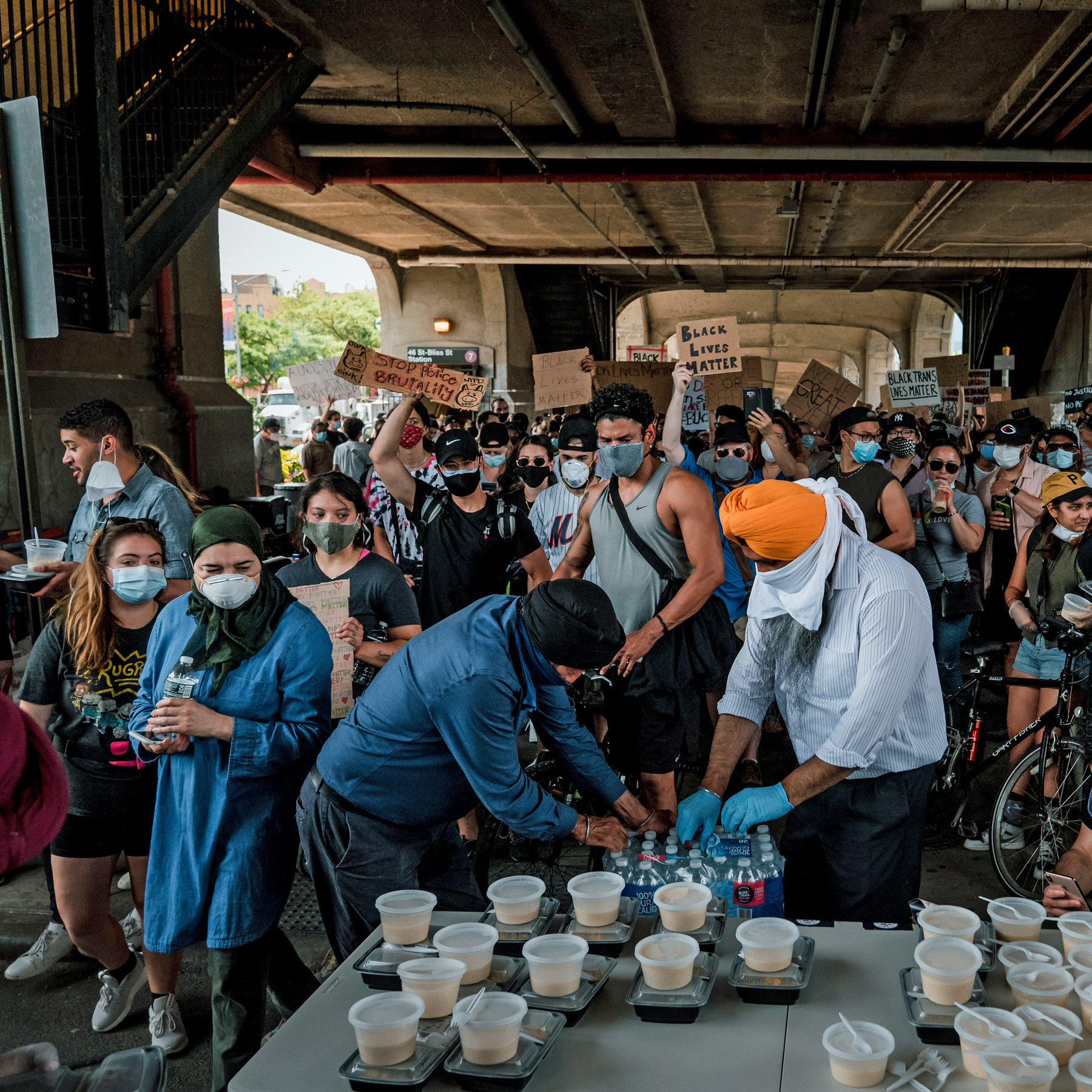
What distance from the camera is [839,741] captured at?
295 centimetres

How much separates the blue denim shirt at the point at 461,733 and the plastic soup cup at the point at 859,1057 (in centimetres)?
113

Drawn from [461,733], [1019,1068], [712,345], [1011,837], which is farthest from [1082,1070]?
[712,345]

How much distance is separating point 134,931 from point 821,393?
358 inches

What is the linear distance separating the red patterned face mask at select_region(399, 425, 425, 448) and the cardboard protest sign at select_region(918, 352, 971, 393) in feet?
35.9

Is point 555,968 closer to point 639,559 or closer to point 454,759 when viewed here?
point 454,759

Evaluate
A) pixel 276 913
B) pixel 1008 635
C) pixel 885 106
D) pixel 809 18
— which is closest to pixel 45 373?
pixel 276 913

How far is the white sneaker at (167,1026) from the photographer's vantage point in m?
3.68

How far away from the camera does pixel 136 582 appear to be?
3.74 meters

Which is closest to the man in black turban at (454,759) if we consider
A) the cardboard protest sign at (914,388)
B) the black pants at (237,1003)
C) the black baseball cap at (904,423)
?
the black pants at (237,1003)

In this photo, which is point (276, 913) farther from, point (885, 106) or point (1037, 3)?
point (885, 106)

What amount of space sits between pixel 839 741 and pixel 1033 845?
9.37 feet

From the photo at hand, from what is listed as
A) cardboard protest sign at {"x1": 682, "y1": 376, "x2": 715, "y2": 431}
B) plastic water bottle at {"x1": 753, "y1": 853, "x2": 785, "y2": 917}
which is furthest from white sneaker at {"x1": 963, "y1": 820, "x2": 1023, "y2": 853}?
cardboard protest sign at {"x1": 682, "y1": 376, "x2": 715, "y2": 431}

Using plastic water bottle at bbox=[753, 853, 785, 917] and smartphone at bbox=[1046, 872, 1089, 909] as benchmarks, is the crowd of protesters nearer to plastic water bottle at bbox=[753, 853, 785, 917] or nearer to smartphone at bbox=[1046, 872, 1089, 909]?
plastic water bottle at bbox=[753, 853, 785, 917]

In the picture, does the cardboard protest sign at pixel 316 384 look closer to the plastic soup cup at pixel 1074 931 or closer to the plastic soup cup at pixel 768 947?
the plastic soup cup at pixel 768 947
